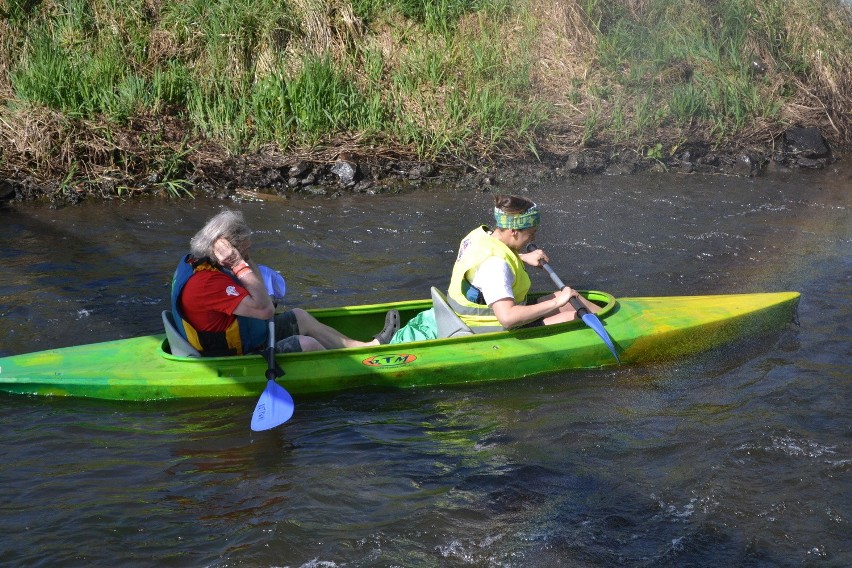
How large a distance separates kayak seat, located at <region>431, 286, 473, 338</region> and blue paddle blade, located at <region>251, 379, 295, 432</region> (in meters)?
1.11

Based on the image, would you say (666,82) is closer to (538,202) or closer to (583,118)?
(583,118)

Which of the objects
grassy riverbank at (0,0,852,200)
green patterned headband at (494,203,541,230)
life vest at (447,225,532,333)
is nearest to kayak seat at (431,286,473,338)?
life vest at (447,225,532,333)

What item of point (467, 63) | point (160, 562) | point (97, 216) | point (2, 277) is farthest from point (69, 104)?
point (160, 562)

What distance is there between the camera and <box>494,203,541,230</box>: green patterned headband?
5.49 m

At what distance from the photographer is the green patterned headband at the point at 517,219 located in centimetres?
549

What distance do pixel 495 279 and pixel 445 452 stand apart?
1097 millimetres

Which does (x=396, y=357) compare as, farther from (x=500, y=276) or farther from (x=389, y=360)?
(x=500, y=276)

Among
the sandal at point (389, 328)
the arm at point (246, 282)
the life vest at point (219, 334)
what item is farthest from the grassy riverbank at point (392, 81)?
the arm at point (246, 282)

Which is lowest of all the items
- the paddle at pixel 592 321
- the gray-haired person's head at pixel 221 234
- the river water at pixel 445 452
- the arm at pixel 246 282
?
the river water at pixel 445 452

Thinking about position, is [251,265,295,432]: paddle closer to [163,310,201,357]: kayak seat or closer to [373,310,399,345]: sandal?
[163,310,201,357]: kayak seat

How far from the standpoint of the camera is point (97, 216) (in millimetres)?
8992

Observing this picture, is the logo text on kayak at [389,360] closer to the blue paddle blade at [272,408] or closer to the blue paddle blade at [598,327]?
the blue paddle blade at [272,408]

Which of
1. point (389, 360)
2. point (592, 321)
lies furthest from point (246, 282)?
point (592, 321)

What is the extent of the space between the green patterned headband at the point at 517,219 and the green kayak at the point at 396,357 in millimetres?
718
